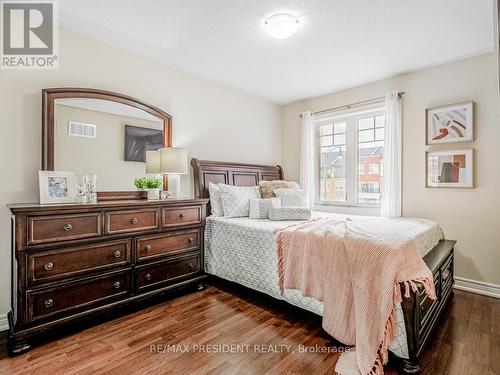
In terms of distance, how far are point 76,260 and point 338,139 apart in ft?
12.0

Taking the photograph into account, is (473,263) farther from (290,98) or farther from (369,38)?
(290,98)

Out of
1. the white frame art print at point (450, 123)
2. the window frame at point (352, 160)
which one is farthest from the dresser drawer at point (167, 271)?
the white frame art print at point (450, 123)

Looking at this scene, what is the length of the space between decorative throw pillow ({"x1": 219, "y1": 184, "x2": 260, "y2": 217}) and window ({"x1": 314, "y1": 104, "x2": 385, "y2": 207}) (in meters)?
1.49

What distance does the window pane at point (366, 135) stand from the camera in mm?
3728

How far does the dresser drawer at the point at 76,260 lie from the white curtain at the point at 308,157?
9.10 feet

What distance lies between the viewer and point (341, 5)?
205 centimetres

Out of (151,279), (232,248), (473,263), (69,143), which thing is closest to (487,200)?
(473,263)

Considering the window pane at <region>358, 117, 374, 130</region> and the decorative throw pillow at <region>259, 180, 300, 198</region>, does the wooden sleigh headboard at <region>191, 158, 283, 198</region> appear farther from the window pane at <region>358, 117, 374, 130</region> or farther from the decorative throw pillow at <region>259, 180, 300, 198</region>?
the window pane at <region>358, 117, 374, 130</region>

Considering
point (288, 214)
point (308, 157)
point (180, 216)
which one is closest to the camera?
point (180, 216)

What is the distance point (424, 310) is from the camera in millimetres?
1782

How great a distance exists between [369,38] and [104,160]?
2840 millimetres

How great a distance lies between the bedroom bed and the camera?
5.27 ft

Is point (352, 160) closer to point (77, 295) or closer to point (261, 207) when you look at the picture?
point (261, 207)

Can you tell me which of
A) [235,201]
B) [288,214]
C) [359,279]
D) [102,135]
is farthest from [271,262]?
[102,135]
